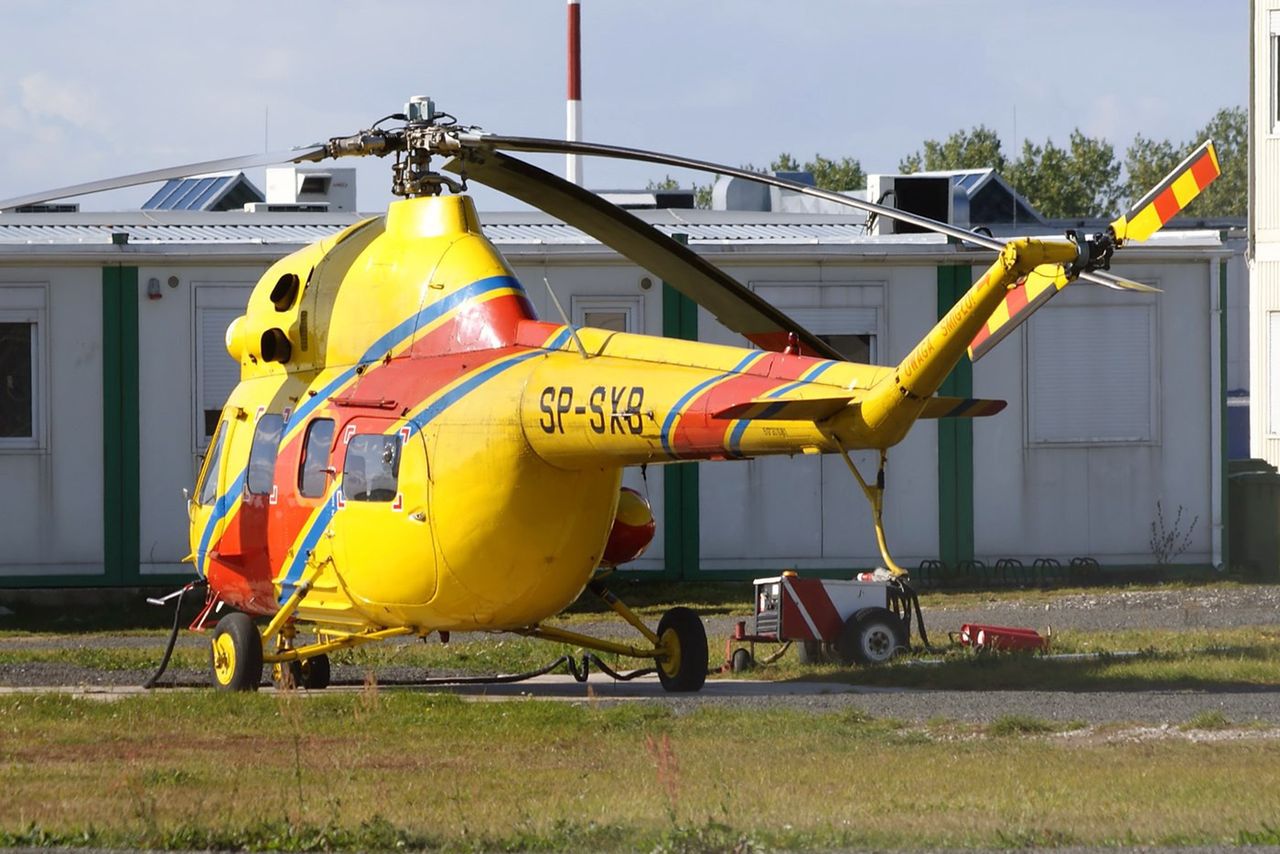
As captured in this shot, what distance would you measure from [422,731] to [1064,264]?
5265 millimetres

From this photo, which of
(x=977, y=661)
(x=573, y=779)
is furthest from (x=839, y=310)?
(x=573, y=779)

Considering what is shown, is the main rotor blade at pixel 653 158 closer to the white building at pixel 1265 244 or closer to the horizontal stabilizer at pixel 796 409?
the horizontal stabilizer at pixel 796 409

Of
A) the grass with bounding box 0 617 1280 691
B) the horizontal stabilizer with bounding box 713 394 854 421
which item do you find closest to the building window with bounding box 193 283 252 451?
the grass with bounding box 0 617 1280 691

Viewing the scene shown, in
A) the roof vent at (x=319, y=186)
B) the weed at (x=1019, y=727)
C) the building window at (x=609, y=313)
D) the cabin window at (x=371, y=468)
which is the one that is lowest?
the weed at (x=1019, y=727)

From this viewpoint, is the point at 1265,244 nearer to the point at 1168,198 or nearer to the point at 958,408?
the point at 1168,198

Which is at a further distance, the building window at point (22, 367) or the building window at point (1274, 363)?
the building window at point (1274, 363)

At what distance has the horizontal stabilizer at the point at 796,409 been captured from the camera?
11.4 meters

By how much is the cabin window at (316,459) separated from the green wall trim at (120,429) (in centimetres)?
1028

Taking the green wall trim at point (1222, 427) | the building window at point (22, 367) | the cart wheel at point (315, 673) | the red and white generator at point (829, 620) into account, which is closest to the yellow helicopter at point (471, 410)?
the cart wheel at point (315, 673)

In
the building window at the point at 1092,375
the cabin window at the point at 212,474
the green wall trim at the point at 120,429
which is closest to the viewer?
the cabin window at the point at 212,474

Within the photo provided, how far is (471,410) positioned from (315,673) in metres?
3.74

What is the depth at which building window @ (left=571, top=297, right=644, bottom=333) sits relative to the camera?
Result: 2480 centimetres

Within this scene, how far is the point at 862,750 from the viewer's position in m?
11.3

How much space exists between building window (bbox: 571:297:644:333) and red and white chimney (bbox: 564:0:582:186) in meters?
9.63
